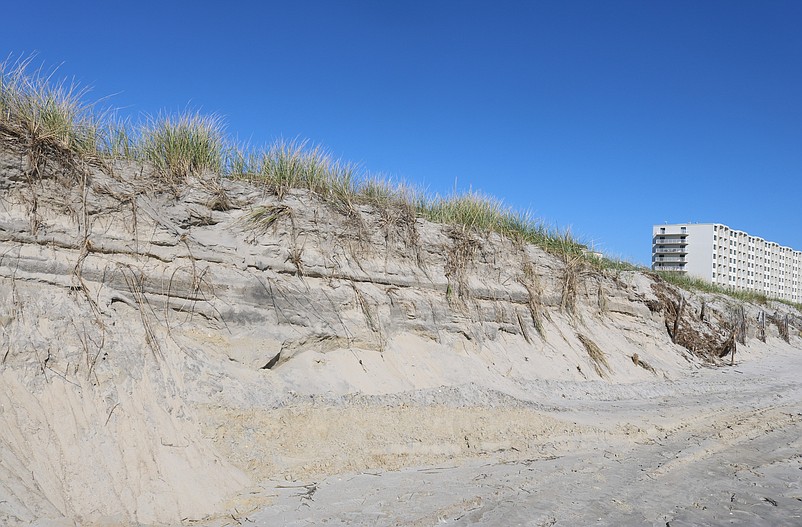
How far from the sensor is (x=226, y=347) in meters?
6.87

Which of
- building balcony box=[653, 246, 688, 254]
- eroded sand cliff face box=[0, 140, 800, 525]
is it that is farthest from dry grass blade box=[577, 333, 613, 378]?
building balcony box=[653, 246, 688, 254]

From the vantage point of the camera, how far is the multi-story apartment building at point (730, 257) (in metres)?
80.2

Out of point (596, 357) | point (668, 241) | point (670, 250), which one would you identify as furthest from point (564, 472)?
point (668, 241)

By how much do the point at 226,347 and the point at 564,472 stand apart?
398cm

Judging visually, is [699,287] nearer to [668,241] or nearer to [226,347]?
[226,347]

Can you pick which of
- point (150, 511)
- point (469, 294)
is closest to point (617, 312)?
point (469, 294)

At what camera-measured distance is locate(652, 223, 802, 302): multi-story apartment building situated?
80.2m

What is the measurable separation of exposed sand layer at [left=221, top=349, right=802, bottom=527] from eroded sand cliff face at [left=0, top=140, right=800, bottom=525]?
73mm

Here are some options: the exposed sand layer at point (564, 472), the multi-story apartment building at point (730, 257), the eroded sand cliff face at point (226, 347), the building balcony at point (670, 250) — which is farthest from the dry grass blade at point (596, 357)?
the building balcony at point (670, 250)

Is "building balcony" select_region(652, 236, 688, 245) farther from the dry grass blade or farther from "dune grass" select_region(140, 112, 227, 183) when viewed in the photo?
"dune grass" select_region(140, 112, 227, 183)

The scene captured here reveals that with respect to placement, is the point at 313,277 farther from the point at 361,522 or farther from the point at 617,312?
the point at 617,312

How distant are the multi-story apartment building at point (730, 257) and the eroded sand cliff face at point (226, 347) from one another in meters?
77.6

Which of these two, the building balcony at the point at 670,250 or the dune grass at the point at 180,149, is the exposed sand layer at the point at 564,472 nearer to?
the dune grass at the point at 180,149

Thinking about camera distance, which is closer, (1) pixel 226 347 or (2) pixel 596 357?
(1) pixel 226 347
